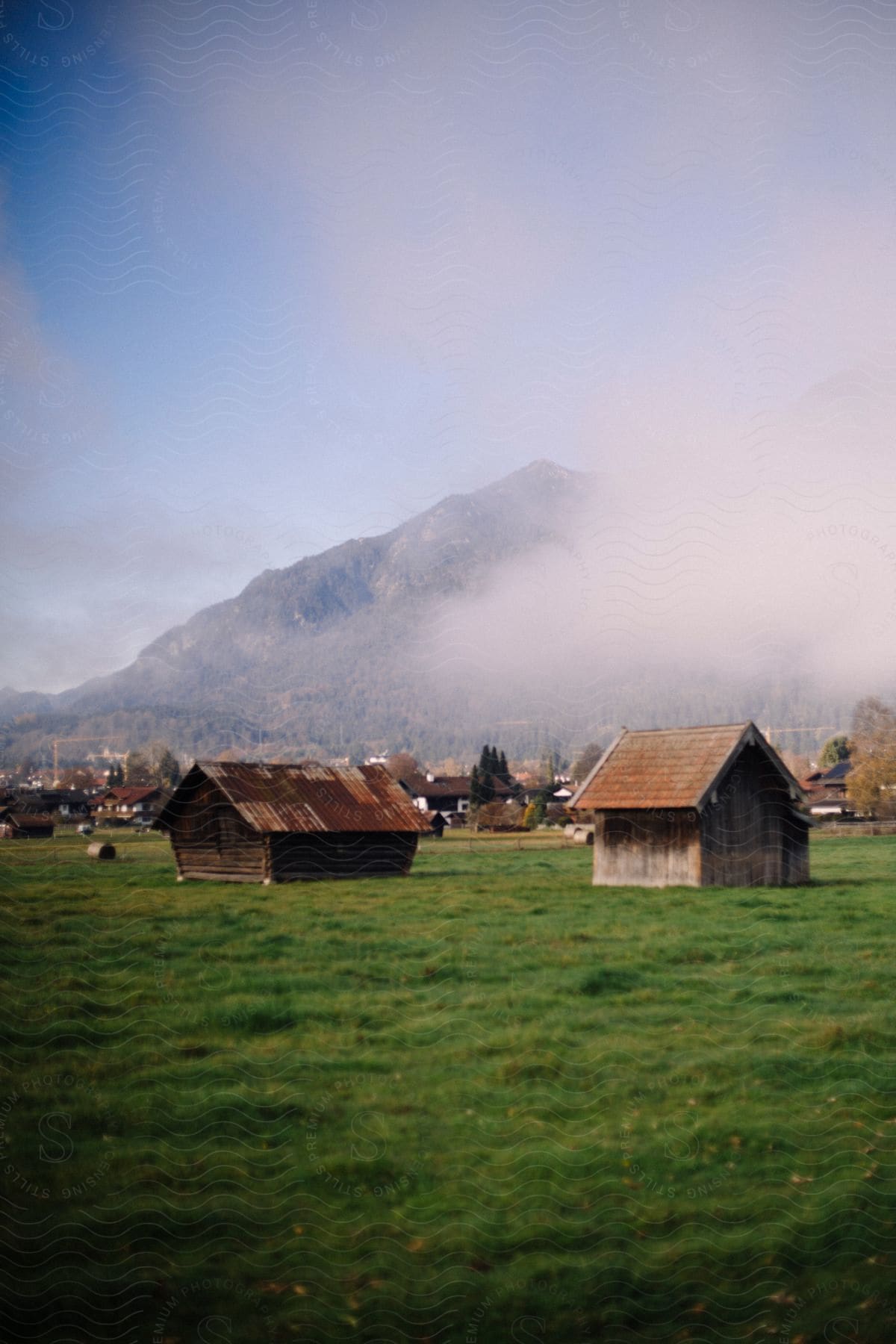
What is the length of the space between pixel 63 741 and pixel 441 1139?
4608mm

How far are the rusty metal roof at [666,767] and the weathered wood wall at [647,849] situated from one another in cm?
55

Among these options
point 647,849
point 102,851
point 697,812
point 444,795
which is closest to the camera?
point 697,812

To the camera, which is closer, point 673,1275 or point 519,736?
point 673,1275

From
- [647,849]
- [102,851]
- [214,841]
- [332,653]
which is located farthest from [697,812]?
[102,851]

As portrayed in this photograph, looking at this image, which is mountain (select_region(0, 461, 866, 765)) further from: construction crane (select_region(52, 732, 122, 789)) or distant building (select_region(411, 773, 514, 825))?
distant building (select_region(411, 773, 514, 825))

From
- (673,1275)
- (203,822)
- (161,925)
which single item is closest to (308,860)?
(203,822)

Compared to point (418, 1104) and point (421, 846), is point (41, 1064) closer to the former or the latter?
point (418, 1104)

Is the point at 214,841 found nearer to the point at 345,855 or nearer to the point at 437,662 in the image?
the point at 345,855

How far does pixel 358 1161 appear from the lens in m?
8.30

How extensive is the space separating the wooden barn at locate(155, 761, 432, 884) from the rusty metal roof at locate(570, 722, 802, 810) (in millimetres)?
7130

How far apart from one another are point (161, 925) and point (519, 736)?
30.3ft

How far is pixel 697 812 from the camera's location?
27.9 m

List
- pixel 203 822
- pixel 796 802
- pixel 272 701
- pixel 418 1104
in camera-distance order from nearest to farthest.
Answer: pixel 418 1104, pixel 272 701, pixel 796 802, pixel 203 822

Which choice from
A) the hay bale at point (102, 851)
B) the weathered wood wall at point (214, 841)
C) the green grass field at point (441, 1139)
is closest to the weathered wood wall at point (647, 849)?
the weathered wood wall at point (214, 841)
